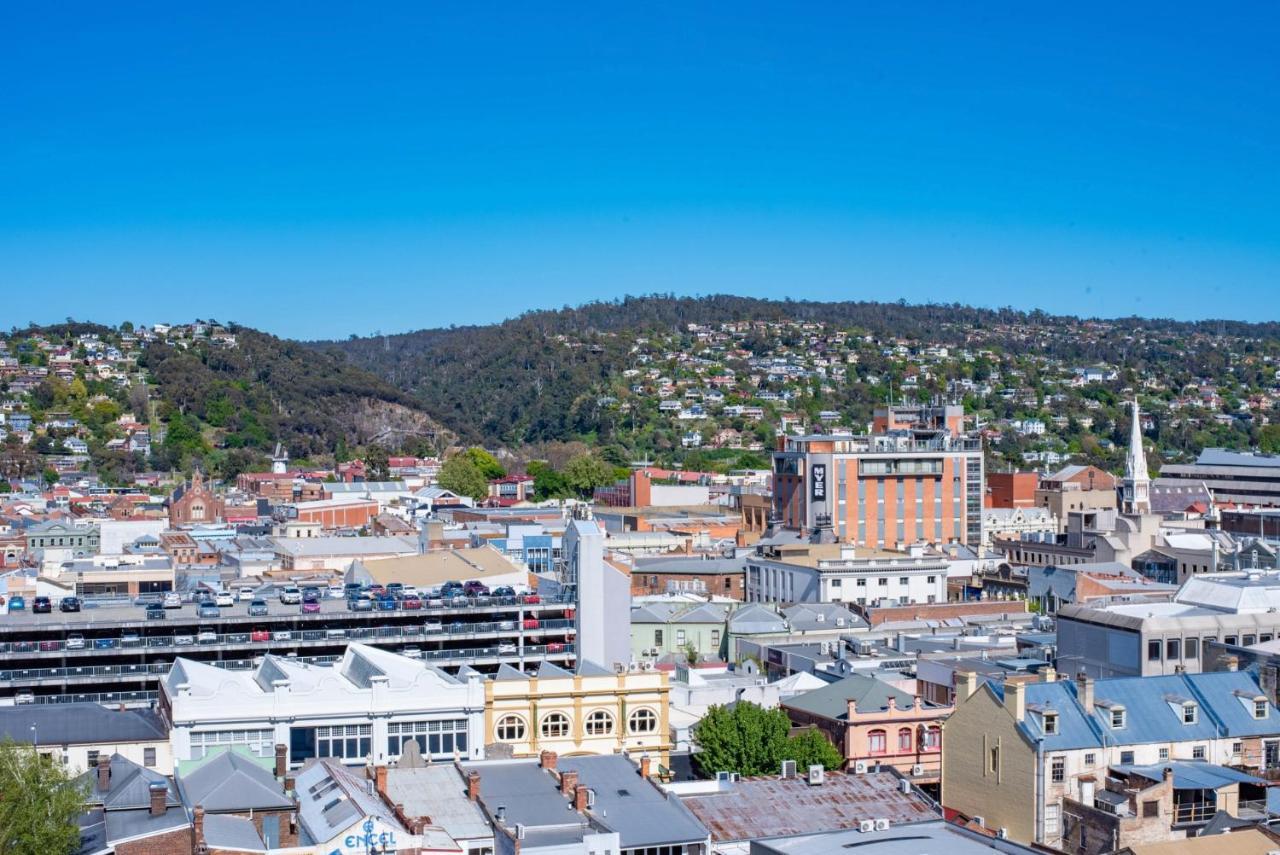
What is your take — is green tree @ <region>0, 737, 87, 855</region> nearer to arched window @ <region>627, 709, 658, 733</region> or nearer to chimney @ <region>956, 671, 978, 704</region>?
arched window @ <region>627, 709, 658, 733</region>

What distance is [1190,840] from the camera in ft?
123

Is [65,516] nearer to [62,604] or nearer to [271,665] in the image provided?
[62,604]

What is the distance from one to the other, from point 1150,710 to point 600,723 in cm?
1522

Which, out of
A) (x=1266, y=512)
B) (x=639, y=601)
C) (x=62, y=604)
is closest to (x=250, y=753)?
(x=62, y=604)

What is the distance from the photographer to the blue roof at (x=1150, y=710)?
43.8 meters

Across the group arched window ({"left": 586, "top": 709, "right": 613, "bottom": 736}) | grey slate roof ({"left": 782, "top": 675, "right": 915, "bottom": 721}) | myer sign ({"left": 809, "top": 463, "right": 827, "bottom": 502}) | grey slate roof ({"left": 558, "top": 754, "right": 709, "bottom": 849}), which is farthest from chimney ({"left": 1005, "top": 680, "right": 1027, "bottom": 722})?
myer sign ({"left": 809, "top": 463, "right": 827, "bottom": 502})

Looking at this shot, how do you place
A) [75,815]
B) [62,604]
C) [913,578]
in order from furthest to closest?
[913,578] < [62,604] < [75,815]

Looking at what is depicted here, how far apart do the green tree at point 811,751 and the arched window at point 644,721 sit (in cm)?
404

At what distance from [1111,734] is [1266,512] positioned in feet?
275

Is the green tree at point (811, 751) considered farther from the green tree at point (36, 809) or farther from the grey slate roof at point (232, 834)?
the green tree at point (36, 809)

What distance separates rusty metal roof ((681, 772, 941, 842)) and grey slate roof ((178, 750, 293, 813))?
392 inches

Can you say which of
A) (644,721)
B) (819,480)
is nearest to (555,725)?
(644,721)

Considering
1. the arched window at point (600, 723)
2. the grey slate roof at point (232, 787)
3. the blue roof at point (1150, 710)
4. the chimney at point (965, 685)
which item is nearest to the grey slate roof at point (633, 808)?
the arched window at point (600, 723)

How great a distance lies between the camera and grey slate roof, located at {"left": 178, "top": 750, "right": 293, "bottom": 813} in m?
37.4
